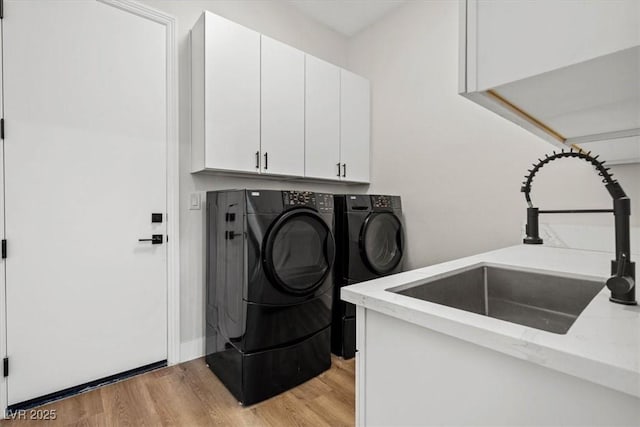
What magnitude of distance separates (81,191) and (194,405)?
141 centimetres

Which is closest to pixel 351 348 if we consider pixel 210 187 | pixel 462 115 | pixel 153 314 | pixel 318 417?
pixel 318 417

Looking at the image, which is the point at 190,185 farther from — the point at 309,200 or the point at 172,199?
the point at 309,200

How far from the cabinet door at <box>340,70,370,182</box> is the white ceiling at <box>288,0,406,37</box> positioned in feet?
1.87

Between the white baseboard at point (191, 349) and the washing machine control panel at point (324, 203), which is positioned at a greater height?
the washing machine control panel at point (324, 203)

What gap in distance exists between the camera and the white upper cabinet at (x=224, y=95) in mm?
2059

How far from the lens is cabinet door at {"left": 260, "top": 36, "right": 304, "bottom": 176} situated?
2342mm

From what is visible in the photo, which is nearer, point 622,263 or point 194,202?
point 622,263

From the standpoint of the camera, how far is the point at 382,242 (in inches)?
102

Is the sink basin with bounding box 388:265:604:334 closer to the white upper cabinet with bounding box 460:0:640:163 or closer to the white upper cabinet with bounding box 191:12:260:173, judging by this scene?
the white upper cabinet with bounding box 460:0:640:163

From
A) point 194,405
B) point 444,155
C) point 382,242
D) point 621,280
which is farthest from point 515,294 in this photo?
point 194,405

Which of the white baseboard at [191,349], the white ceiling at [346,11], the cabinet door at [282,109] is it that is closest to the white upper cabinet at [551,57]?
the cabinet door at [282,109]

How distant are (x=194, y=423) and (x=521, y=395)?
1.60 m

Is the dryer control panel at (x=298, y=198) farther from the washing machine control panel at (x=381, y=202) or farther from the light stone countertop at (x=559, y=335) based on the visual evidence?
Result: the light stone countertop at (x=559, y=335)

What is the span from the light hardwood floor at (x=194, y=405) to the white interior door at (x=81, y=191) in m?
0.17
